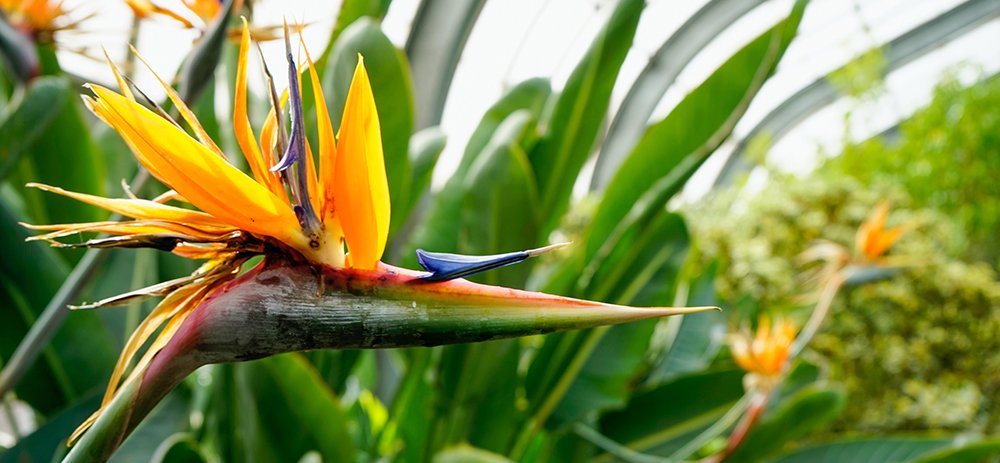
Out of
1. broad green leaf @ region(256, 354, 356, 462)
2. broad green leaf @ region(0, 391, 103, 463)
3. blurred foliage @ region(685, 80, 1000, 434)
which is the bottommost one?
broad green leaf @ region(0, 391, 103, 463)

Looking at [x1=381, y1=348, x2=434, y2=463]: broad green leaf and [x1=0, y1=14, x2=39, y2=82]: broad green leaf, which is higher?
[x1=0, y1=14, x2=39, y2=82]: broad green leaf

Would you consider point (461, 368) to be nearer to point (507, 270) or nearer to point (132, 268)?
point (507, 270)

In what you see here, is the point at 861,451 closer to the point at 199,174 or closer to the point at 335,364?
the point at 335,364

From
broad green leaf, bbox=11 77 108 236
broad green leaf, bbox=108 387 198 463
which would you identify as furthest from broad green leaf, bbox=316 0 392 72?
broad green leaf, bbox=108 387 198 463

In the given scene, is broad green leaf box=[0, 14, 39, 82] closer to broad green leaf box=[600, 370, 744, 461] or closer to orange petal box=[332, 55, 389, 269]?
orange petal box=[332, 55, 389, 269]

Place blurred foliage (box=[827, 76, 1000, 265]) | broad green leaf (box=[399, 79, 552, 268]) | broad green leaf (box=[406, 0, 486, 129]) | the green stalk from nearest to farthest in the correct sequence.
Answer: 1. the green stalk
2. broad green leaf (box=[399, 79, 552, 268])
3. blurred foliage (box=[827, 76, 1000, 265])
4. broad green leaf (box=[406, 0, 486, 129])

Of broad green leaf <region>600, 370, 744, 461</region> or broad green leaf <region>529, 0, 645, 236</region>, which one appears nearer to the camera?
broad green leaf <region>529, 0, 645, 236</region>

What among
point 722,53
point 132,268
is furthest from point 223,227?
point 722,53
